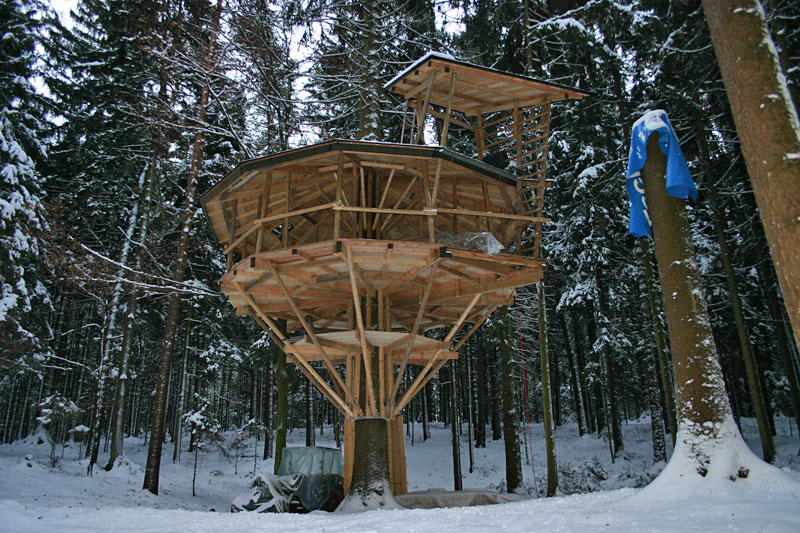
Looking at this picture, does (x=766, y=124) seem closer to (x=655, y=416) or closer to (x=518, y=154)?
(x=518, y=154)

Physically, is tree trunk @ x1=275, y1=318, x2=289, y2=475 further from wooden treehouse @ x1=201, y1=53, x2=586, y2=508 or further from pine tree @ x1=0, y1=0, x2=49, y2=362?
pine tree @ x1=0, y1=0, x2=49, y2=362

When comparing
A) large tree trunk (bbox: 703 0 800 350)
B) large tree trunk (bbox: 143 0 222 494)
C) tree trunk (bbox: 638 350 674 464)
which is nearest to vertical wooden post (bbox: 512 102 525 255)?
large tree trunk (bbox: 703 0 800 350)

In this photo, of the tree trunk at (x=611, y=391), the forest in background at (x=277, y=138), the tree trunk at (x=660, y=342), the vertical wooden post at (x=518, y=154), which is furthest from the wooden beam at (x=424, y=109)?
the tree trunk at (x=611, y=391)

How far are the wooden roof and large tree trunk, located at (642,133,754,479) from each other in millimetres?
3134

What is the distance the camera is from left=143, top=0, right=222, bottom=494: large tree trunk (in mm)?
16266

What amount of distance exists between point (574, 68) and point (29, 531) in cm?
1770

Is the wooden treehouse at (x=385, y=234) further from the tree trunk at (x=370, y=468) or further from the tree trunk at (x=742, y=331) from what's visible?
the tree trunk at (x=742, y=331)

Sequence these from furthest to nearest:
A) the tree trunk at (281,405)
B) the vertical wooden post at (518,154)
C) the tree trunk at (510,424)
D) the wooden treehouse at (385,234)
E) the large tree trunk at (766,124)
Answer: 1. the tree trunk at (281,405)
2. the tree trunk at (510,424)
3. the vertical wooden post at (518,154)
4. the wooden treehouse at (385,234)
5. the large tree trunk at (766,124)

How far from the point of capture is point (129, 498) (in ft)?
50.5

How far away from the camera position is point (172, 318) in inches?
682

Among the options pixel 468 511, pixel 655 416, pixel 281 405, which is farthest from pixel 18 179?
pixel 655 416

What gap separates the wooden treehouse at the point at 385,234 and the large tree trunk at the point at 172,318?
4.80 meters

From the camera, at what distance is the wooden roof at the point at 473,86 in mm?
10562

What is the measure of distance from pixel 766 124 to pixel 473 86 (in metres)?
7.04
